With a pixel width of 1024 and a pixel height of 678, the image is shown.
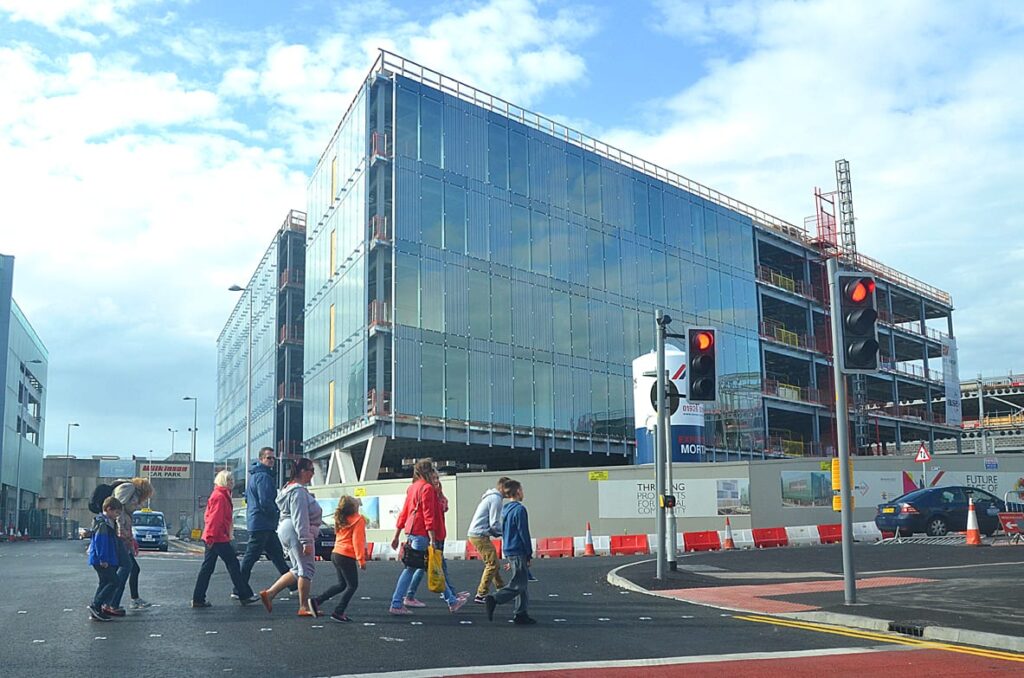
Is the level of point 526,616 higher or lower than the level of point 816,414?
lower

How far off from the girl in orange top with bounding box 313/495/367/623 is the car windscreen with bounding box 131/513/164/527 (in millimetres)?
29677

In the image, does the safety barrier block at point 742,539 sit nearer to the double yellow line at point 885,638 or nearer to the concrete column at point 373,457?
the concrete column at point 373,457

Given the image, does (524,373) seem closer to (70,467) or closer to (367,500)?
(367,500)

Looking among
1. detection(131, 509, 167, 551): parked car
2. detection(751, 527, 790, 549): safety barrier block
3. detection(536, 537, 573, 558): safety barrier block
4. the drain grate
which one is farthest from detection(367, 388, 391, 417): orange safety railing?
the drain grate

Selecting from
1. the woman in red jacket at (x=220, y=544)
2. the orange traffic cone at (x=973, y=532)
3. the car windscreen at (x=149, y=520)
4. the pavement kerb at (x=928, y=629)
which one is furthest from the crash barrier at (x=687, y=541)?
the pavement kerb at (x=928, y=629)

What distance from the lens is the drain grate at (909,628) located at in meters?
10.0

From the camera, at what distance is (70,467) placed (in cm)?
10619

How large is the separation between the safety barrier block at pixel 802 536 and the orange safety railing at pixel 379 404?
1699 centimetres

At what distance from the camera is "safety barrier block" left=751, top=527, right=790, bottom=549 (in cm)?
2800

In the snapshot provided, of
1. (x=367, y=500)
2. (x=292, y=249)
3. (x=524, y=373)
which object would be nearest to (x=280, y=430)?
(x=292, y=249)

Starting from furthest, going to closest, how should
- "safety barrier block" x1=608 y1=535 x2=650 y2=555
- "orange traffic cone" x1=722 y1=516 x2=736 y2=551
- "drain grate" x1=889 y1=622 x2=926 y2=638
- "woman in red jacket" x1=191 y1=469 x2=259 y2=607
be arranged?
"orange traffic cone" x1=722 y1=516 x2=736 y2=551
"safety barrier block" x1=608 y1=535 x2=650 y2=555
"woman in red jacket" x1=191 y1=469 x2=259 y2=607
"drain grate" x1=889 y1=622 x2=926 y2=638

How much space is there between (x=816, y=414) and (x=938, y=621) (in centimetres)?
5318

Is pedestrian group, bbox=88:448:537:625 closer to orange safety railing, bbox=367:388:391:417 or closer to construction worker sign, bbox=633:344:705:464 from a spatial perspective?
construction worker sign, bbox=633:344:705:464

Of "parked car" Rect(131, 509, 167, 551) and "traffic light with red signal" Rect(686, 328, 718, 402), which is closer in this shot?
"traffic light with red signal" Rect(686, 328, 718, 402)
